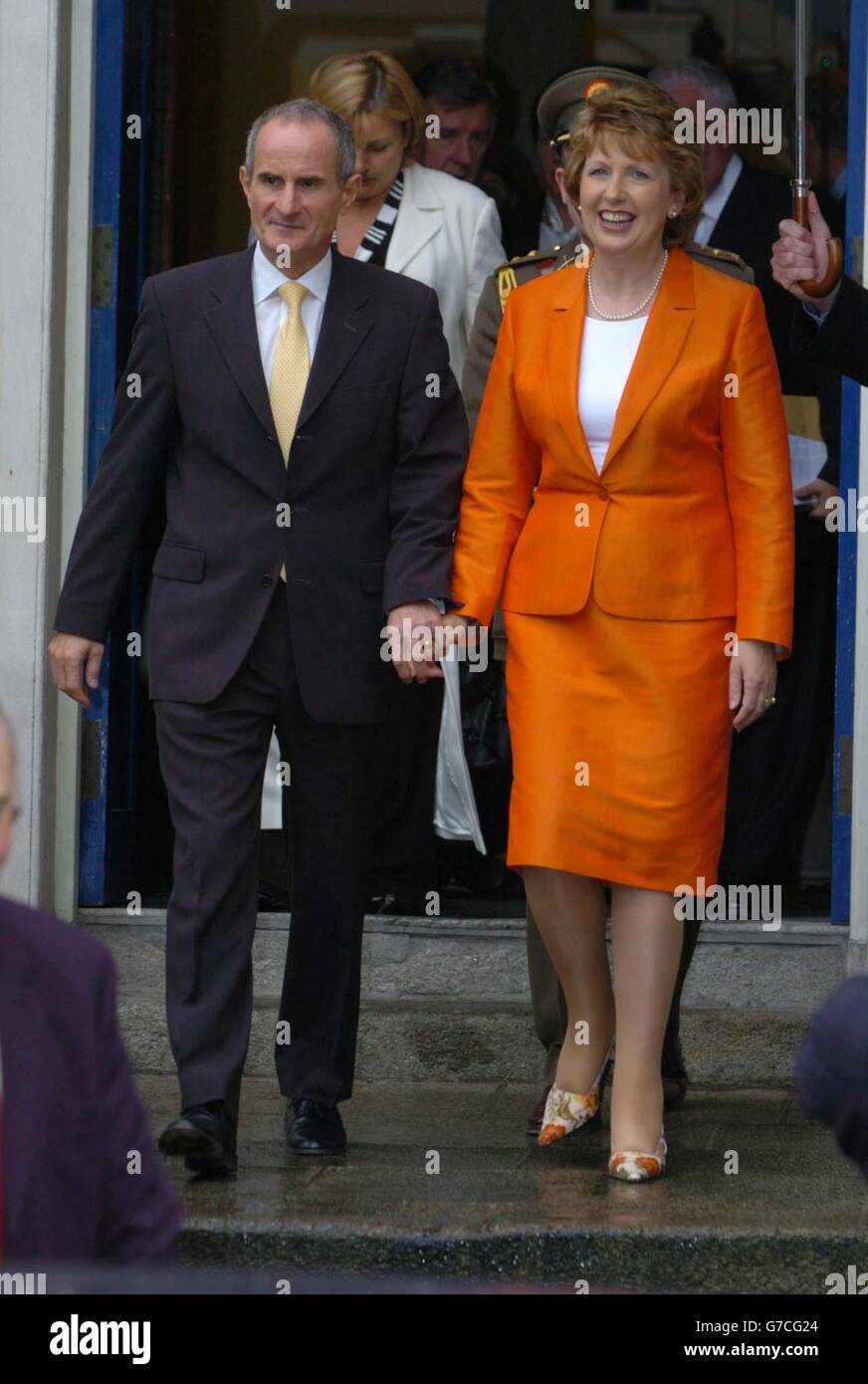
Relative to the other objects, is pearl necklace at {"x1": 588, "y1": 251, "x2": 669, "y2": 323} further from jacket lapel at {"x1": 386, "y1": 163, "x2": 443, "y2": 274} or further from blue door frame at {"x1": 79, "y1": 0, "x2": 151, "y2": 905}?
blue door frame at {"x1": 79, "y1": 0, "x2": 151, "y2": 905}

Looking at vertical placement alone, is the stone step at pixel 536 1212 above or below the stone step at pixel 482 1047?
below

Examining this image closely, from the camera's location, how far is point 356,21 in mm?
8078

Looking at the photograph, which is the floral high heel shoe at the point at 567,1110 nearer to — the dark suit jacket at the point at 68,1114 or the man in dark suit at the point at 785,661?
the man in dark suit at the point at 785,661

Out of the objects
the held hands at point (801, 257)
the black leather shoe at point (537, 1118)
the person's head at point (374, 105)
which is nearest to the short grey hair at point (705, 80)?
the person's head at point (374, 105)

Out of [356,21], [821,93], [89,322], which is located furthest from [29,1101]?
[356,21]

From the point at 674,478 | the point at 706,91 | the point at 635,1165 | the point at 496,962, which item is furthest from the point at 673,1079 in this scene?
the point at 706,91

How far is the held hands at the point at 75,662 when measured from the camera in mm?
5117

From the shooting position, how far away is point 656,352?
5012mm

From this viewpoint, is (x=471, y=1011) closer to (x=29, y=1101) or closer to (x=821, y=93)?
(x=821, y=93)

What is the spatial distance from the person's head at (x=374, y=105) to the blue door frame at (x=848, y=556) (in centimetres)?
117

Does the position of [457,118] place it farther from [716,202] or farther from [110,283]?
[110,283]

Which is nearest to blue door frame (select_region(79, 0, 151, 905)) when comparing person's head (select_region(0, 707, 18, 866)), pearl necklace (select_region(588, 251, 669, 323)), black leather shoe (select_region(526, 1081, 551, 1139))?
black leather shoe (select_region(526, 1081, 551, 1139))

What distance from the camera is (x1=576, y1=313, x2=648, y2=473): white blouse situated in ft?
16.5

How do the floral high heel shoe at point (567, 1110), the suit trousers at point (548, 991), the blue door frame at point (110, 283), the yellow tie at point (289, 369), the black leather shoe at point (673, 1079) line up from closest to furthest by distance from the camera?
the yellow tie at point (289, 369)
the floral high heel shoe at point (567, 1110)
the suit trousers at point (548, 991)
the black leather shoe at point (673, 1079)
the blue door frame at point (110, 283)
